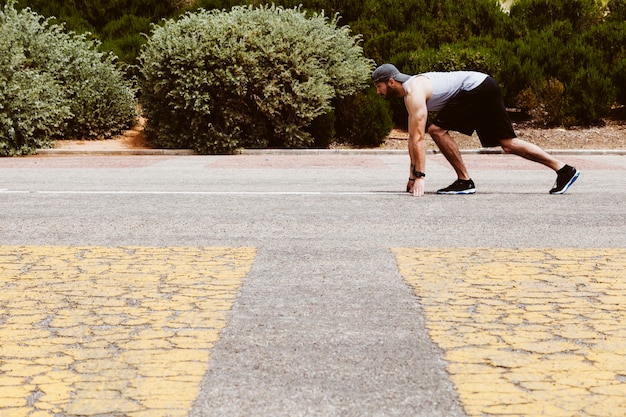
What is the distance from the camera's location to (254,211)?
326 inches

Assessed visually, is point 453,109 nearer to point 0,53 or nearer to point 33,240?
point 33,240

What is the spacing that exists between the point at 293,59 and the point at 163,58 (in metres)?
2.47

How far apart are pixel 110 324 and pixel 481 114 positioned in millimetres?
6050

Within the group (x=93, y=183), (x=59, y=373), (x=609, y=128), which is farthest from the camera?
(x=609, y=128)

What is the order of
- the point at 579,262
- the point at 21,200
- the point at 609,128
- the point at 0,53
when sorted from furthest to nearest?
the point at 609,128, the point at 0,53, the point at 21,200, the point at 579,262

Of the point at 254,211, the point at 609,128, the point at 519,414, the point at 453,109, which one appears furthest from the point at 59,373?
the point at 609,128

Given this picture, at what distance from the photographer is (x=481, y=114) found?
31.5 ft

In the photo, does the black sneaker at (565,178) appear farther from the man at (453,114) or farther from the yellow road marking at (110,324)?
the yellow road marking at (110,324)

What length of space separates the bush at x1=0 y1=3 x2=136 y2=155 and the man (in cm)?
1039

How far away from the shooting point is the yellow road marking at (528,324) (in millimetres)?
3338

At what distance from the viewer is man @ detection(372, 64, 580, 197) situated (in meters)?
9.18

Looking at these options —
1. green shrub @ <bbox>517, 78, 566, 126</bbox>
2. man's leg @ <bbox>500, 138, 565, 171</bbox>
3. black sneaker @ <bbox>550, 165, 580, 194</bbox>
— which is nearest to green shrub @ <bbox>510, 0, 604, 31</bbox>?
green shrub @ <bbox>517, 78, 566, 126</bbox>

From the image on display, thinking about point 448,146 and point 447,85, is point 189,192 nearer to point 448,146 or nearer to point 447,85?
point 448,146

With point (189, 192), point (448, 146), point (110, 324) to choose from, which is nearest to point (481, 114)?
point (448, 146)
